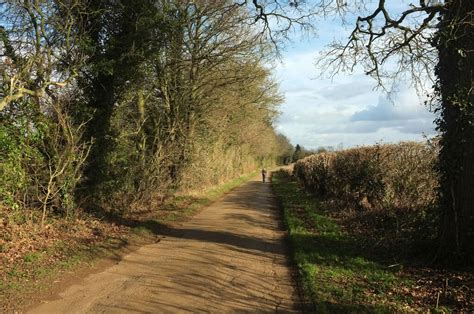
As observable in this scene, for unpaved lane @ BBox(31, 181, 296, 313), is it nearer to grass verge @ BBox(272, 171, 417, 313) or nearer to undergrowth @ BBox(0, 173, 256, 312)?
grass verge @ BBox(272, 171, 417, 313)

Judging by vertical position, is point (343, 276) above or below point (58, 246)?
below

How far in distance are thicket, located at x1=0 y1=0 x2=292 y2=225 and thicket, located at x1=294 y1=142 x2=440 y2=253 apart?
5.57 m

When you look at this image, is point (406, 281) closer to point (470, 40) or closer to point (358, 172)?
point (470, 40)

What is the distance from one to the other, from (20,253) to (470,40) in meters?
9.84

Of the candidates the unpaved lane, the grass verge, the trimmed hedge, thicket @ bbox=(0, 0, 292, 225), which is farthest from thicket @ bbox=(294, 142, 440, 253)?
thicket @ bbox=(0, 0, 292, 225)

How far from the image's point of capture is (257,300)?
295 inches

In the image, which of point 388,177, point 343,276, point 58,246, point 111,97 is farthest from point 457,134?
point 111,97

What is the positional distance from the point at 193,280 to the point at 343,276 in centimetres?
284

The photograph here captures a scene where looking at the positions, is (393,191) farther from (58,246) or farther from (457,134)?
(58,246)

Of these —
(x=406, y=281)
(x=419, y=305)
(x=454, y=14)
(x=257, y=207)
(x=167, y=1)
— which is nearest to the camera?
(x=419, y=305)

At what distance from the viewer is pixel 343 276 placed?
8.88 metres

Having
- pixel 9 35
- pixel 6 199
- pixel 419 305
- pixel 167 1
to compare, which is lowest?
pixel 419 305

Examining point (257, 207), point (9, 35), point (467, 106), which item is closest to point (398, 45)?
point (467, 106)

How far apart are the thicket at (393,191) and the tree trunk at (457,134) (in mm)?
743
